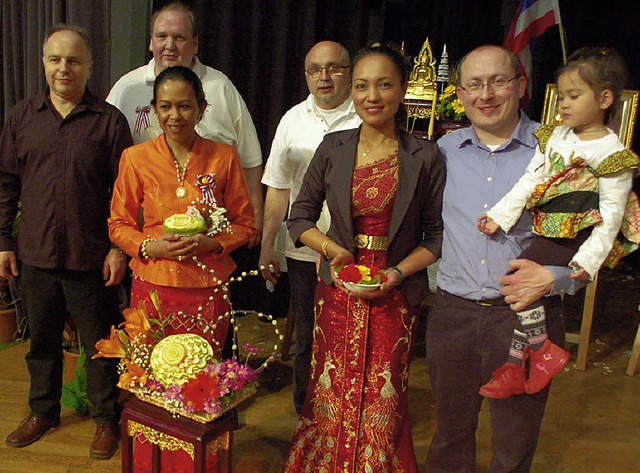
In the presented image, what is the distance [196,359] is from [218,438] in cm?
27

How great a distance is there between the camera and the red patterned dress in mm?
1901

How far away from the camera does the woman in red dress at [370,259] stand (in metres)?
1.84

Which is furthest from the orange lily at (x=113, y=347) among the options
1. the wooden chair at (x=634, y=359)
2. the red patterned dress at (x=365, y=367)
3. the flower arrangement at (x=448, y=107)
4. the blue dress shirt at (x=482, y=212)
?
the wooden chair at (x=634, y=359)

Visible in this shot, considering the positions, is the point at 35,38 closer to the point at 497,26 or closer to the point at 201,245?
the point at 201,245

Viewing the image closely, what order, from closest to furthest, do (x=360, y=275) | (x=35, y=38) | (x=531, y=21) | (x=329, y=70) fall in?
(x=360, y=275) < (x=329, y=70) < (x=35, y=38) < (x=531, y=21)

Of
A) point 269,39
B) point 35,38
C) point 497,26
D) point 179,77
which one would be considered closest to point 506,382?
point 179,77

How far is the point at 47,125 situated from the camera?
230 centimetres

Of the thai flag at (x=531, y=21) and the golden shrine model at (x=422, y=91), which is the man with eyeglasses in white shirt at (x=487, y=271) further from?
the thai flag at (x=531, y=21)

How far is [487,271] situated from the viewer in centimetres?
175

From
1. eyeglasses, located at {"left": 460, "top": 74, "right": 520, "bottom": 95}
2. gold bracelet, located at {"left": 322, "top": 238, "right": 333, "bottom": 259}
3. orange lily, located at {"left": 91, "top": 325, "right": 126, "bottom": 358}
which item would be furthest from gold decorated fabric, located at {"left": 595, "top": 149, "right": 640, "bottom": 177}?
orange lily, located at {"left": 91, "top": 325, "right": 126, "bottom": 358}

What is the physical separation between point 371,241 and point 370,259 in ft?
0.19

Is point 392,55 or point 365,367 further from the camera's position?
point 365,367

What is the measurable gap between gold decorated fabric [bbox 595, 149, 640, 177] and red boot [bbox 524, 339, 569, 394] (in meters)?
0.50

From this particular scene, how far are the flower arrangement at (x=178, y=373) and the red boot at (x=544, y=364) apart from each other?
831 mm
